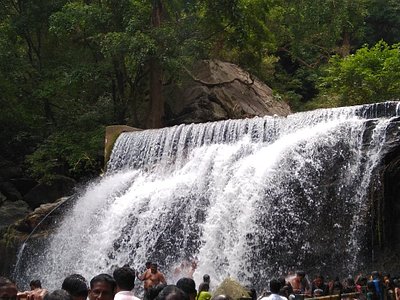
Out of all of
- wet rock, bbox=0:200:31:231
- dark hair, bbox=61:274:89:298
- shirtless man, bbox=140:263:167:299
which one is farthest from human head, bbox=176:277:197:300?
wet rock, bbox=0:200:31:231

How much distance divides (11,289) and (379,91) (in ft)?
60.7

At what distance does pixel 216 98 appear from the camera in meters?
22.5

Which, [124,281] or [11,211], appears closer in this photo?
[124,281]

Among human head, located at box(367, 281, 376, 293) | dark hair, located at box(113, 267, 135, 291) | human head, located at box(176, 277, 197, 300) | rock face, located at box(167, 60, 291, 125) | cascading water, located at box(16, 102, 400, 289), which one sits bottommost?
human head, located at box(367, 281, 376, 293)

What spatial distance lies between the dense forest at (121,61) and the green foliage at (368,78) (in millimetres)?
34

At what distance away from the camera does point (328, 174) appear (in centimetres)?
1344

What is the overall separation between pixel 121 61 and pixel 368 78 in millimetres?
8986

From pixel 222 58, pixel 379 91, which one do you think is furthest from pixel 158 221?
pixel 222 58

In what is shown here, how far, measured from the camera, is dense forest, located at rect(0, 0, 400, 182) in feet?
70.5

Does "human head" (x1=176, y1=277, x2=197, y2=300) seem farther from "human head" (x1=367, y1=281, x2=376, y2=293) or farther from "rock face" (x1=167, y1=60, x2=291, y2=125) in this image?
"rock face" (x1=167, y1=60, x2=291, y2=125)

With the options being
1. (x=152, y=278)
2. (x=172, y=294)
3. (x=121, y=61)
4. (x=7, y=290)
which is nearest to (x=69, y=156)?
A: (x=121, y=61)

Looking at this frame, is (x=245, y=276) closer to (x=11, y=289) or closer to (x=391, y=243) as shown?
(x=391, y=243)

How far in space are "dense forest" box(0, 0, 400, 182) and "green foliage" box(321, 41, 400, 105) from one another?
3cm

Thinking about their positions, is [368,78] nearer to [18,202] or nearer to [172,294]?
[18,202]
